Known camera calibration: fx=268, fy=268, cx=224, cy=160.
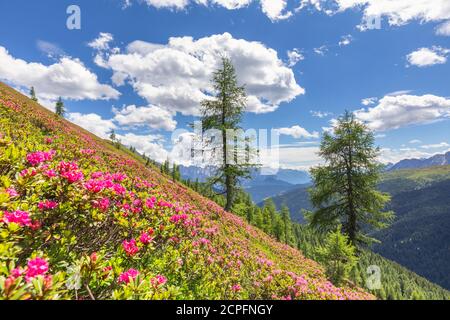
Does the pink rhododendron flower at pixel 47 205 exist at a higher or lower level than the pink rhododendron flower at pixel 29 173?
lower

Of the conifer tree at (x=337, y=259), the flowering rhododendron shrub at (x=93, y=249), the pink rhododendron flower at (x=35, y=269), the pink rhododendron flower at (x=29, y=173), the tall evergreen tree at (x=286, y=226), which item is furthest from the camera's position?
the tall evergreen tree at (x=286, y=226)

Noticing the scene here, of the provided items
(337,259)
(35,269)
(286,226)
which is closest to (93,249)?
(35,269)

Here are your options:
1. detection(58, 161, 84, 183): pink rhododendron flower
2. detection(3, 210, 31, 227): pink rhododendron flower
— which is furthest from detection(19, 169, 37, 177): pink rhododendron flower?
detection(3, 210, 31, 227): pink rhododendron flower

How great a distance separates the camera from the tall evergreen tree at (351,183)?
1922 centimetres

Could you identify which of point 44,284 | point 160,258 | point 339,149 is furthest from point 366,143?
point 44,284

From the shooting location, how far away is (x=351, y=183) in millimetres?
19625

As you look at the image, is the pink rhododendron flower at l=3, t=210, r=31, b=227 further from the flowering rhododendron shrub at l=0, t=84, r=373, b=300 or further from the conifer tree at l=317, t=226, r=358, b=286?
the conifer tree at l=317, t=226, r=358, b=286

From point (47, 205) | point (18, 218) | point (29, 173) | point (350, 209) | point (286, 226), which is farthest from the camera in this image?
point (286, 226)

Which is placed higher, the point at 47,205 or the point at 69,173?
the point at 69,173

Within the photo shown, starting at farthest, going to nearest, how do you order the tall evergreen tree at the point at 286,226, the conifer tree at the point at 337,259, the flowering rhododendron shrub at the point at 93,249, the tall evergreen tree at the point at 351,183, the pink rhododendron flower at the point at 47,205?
the tall evergreen tree at the point at 286,226, the tall evergreen tree at the point at 351,183, the conifer tree at the point at 337,259, the pink rhododendron flower at the point at 47,205, the flowering rhododendron shrub at the point at 93,249

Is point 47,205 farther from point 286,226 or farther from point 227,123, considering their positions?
point 286,226

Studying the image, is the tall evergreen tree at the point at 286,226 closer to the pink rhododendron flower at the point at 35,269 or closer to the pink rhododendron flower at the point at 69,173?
the pink rhododendron flower at the point at 69,173

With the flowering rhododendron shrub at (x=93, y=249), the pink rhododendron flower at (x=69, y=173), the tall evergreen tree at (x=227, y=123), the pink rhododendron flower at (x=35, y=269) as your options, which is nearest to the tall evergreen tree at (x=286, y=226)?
the tall evergreen tree at (x=227, y=123)

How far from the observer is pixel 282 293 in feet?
22.1
